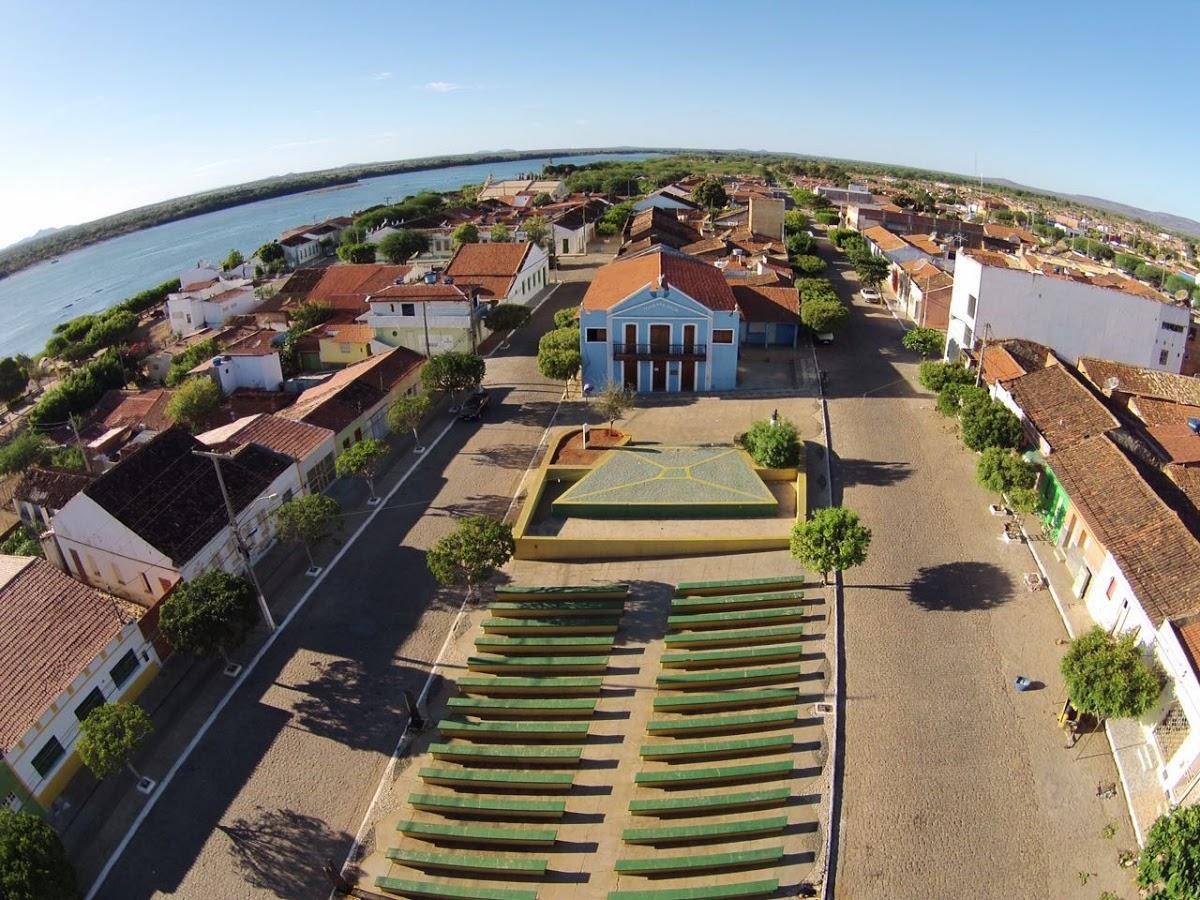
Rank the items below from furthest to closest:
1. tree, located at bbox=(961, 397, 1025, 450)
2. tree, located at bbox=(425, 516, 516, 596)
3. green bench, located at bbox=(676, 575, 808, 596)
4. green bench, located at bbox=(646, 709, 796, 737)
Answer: tree, located at bbox=(961, 397, 1025, 450)
green bench, located at bbox=(676, 575, 808, 596)
tree, located at bbox=(425, 516, 516, 596)
green bench, located at bbox=(646, 709, 796, 737)

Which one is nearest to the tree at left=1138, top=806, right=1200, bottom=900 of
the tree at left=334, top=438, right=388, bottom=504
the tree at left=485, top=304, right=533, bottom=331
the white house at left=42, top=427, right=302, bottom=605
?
A: the white house at left=42, top=427, right=302, bottom=605

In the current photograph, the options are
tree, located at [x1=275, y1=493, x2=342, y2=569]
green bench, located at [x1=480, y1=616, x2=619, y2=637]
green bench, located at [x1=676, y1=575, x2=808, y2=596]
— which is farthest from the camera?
tree, located at [x1=275, y1=493, x2=342, y2=569]

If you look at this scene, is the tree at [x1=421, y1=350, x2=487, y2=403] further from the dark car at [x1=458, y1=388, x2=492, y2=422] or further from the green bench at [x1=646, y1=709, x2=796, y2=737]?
the green bench at [x1=646, y1=709, x2=796, y2=737]

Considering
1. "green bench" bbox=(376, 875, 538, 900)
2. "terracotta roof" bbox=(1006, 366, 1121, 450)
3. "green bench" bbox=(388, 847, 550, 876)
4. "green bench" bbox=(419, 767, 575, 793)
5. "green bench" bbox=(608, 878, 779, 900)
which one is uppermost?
"terracotta roof" bbox=(1006, 366, 1121, 450)

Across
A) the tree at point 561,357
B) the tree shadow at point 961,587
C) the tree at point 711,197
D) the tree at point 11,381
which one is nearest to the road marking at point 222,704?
the tree at point 561,357

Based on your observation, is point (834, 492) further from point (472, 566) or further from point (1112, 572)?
point (472, 566)

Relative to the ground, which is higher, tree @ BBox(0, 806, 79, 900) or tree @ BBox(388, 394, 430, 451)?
tree @ BBox(388, 394, 430, 451)
